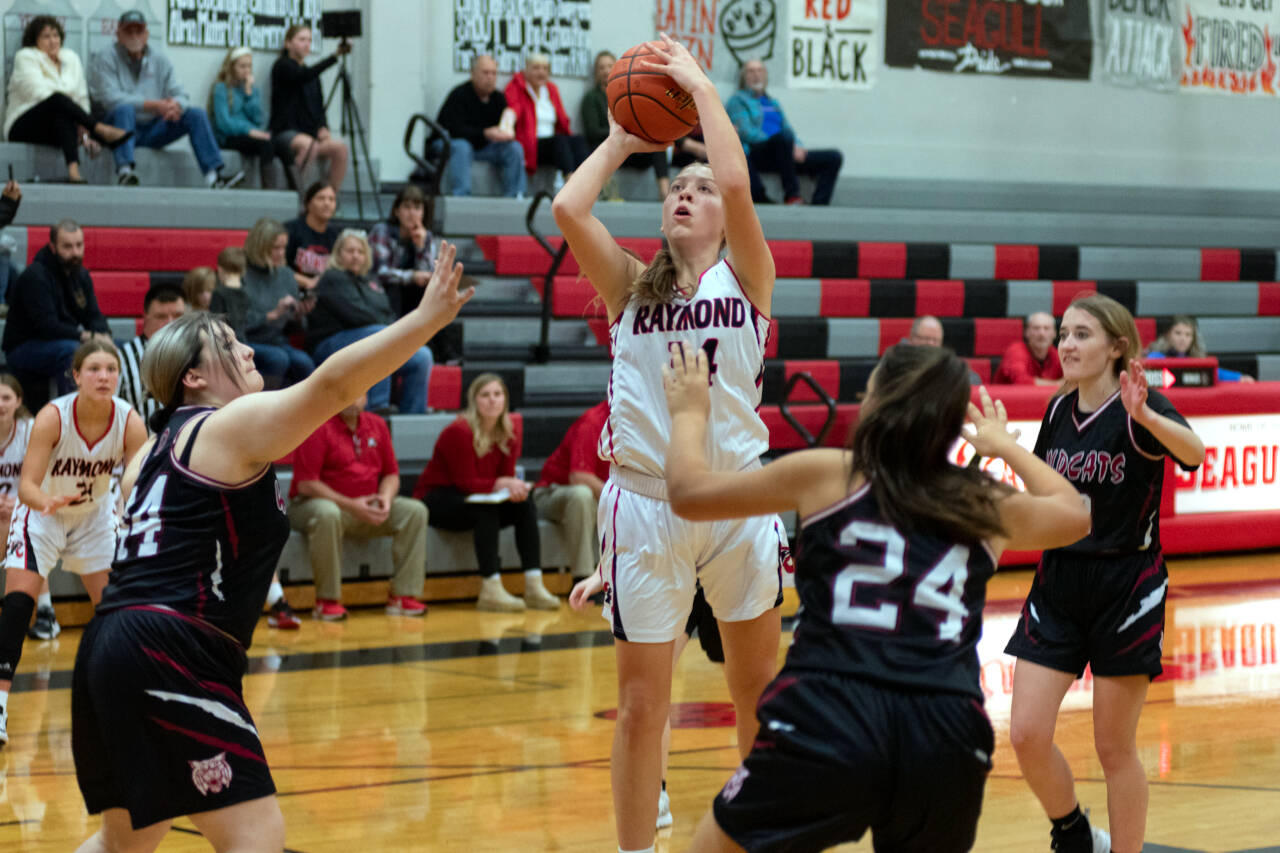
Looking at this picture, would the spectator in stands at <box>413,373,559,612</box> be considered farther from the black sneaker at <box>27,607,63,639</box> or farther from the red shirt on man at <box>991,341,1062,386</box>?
the red shirt on man at <box>991,341,1062,386</box>

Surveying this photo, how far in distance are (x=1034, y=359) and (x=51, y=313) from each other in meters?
6.10

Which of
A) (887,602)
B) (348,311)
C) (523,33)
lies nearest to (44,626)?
(348,311)

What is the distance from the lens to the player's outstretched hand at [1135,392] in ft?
12.9

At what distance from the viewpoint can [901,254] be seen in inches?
500

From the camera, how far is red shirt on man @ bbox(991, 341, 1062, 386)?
10.7m

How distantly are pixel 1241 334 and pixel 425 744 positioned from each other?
9.76m

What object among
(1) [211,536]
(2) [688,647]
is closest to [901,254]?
(2) [688,647]

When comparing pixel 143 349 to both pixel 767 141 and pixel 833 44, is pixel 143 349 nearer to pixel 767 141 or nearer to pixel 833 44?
pixel 767 141

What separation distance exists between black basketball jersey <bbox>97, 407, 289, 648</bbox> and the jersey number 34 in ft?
3.74

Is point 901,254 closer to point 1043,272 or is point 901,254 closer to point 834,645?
point 1043,272

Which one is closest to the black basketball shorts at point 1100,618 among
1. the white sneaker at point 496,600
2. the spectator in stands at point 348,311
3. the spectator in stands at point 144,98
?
the white sneaker at point 496,600

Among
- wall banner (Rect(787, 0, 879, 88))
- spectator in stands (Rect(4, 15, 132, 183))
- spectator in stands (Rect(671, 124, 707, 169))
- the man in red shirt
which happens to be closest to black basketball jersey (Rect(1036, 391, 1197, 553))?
the man in red shirt

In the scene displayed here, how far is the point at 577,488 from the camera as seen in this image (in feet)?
29.5

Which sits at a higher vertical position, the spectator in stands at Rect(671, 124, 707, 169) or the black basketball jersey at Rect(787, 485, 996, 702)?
the spectator in stands at Rect(671, 124, 707, 169)
